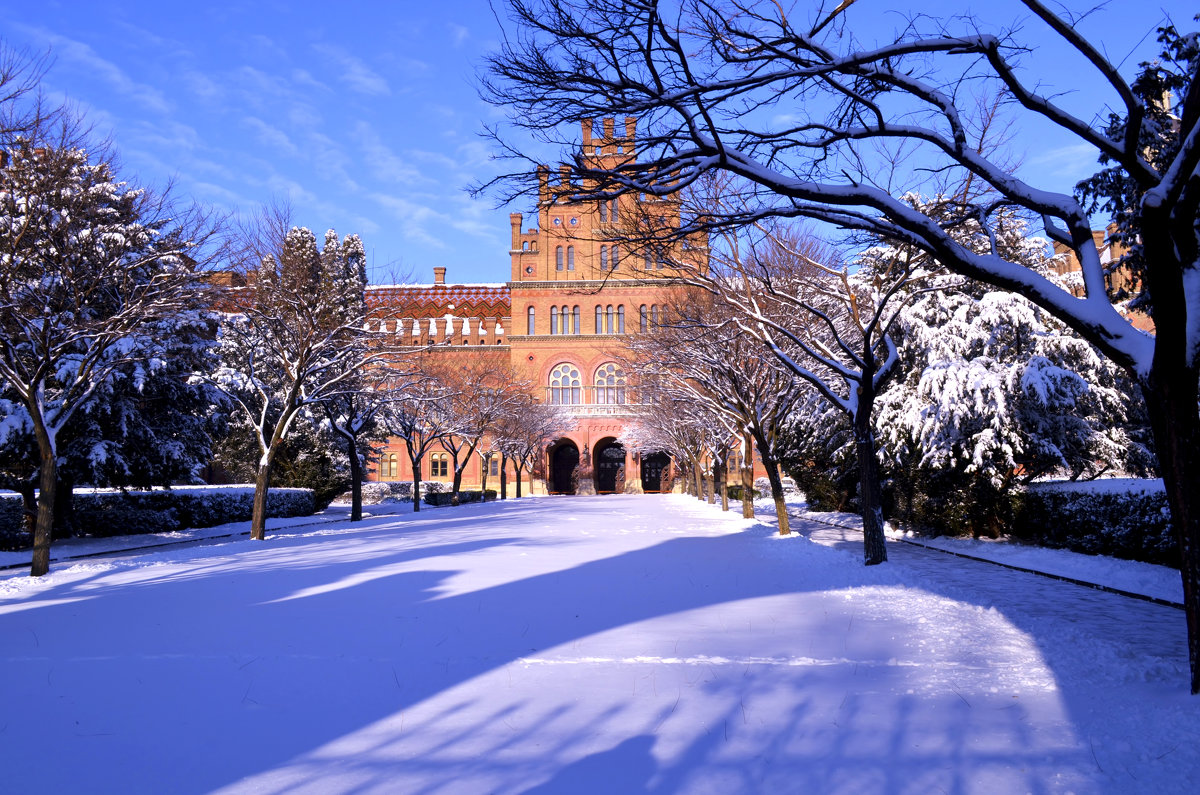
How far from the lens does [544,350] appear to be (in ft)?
203

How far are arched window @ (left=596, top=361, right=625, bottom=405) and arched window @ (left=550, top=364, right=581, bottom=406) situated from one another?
5.22 feet

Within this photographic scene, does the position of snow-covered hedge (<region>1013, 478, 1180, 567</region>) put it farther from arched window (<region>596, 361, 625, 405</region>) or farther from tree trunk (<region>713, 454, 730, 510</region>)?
arched window (<region>596, 361, 625, 405</region>)

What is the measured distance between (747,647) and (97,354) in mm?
12695

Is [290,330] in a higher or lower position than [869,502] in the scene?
higher

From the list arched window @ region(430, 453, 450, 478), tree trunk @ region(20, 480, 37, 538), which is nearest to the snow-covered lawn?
tree trunk @ region(20, 480, 37, 538)

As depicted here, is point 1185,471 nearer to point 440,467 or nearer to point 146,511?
point 146,511

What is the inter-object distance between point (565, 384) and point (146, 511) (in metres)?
41.1

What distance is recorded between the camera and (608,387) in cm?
6156

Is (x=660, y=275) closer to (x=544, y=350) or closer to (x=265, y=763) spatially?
(x=265, y=763)

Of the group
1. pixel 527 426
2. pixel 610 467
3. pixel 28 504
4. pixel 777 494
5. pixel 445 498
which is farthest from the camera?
pixel 610 467

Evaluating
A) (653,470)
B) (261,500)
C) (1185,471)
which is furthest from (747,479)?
(653,470)

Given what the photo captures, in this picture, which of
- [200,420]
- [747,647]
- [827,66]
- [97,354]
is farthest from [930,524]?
[200,420]

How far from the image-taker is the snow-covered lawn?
392cm

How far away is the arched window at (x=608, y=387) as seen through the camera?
61281 mm
